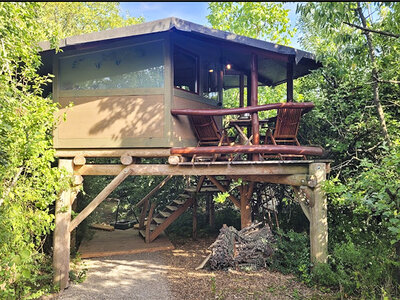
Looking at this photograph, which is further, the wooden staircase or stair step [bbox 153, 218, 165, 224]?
stair step [bbox 153, 218, 165, 224]

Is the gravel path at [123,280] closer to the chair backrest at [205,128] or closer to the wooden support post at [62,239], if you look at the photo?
the wooden support post at [62,239]

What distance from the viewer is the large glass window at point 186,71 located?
6.53m

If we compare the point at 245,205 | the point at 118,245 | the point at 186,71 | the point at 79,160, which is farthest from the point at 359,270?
the point at 118,245

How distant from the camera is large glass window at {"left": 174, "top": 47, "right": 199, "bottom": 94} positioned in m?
6.53

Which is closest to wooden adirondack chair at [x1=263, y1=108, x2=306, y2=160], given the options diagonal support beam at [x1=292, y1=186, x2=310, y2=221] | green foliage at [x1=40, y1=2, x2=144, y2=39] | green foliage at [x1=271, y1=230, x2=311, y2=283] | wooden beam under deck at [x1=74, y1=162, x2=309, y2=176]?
wooden beam under deck at [x1=74, y1=162, x2=309, y2=176]

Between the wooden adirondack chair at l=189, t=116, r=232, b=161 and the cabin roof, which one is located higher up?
the cabin roof

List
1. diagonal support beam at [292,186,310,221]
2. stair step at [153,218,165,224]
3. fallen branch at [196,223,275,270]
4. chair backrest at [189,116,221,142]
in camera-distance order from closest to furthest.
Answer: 1. diagonal support beam at [292,186,310,221]
2. chair backrest at [189,116,221,142]
3. fallen branch at [196,223,275,270]
4. stair step at [153,218,165,224]

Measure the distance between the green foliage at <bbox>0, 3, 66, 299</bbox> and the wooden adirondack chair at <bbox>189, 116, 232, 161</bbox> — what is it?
108 inches

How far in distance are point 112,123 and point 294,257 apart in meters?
4.61

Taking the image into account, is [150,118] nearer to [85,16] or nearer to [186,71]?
[186,71]

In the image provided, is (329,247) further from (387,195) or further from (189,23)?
(189,23)

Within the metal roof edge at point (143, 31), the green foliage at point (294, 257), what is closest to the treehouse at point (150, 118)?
the metal roof edge at point (143, 31)

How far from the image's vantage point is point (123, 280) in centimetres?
617

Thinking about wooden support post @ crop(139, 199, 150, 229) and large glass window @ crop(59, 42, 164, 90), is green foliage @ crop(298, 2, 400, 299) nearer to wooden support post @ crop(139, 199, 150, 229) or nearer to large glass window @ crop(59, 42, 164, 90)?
large glass window @ crop(59, 42, 164, 90)
